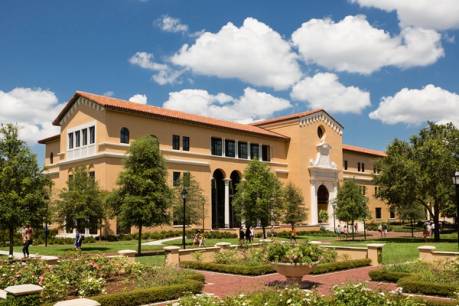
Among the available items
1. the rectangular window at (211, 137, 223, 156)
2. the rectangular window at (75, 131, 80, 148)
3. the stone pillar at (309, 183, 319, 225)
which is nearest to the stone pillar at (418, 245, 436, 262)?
the rectangular window at (211, 137, 223, 156)

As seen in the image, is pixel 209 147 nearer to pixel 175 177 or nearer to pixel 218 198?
pixel 175 177

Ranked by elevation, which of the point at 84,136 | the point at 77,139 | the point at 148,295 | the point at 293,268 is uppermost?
the point at 84,136

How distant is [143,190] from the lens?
27.8m

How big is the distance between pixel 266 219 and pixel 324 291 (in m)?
23.9

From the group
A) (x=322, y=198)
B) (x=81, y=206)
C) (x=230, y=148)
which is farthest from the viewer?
(x=322, y=198)

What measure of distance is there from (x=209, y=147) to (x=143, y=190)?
18.8 metres

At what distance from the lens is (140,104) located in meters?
43.3

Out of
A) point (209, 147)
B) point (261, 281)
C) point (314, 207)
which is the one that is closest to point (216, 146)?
point (209, 147)

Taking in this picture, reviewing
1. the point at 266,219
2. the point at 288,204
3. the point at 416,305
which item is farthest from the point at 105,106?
the point at 416,305

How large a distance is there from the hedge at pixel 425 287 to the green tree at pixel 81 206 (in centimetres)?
2133

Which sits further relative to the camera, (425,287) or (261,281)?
(261,281)

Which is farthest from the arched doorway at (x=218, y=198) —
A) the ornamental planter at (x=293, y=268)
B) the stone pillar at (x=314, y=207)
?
the ornamental planter at (x=293, y=268)

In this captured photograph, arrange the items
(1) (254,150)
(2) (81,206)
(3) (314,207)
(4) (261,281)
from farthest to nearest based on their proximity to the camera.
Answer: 1. (3) (314,207)
2. (1) (254,150)
3. (2) (81,206)
4. (4) (261,281)

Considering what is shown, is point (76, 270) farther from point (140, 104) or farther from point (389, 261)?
point (140, 104)
